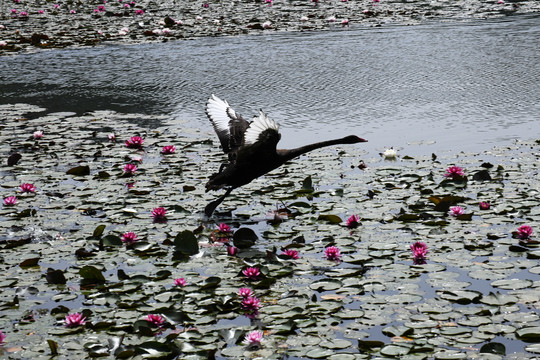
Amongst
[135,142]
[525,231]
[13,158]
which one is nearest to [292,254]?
[525,231]

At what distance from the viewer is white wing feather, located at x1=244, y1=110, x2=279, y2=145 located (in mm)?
4949

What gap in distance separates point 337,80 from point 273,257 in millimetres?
5872

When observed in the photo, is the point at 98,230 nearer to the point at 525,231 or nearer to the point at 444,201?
the point at 444,201

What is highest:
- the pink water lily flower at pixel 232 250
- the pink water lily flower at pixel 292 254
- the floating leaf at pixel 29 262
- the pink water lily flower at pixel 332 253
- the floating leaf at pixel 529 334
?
the floating leaf at pixel 529 334

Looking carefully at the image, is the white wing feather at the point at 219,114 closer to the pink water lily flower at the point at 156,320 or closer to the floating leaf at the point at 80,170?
the floating leaf at the point at 80,170

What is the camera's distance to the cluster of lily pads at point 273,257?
12.1 ft

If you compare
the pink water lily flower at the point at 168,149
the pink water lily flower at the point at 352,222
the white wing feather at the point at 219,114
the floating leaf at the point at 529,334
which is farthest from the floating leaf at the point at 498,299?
the pink water lily flower at the point at 168,149

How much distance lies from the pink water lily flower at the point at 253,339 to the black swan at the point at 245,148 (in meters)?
1.62

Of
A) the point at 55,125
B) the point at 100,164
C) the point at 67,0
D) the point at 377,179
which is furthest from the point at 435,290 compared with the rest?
the point at 67,0

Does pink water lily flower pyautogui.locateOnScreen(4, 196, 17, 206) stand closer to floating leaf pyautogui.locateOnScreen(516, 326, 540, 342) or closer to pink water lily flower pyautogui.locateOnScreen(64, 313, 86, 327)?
pink water lily flower pyautogui.locateOnScreen(64, 313, 86, 327)

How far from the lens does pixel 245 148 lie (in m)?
5.30

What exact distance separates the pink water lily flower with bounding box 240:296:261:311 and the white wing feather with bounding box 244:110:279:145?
136 cm

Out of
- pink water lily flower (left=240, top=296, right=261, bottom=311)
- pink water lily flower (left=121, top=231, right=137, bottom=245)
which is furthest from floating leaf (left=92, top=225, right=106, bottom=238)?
pink water lily flower (left=240, top=296, right=261, bottom=311)

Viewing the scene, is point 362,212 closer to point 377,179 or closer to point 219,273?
point 377,179
